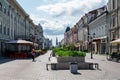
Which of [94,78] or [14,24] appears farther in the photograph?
[14,24]

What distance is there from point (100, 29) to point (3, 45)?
2498cm

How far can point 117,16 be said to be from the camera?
49.0 meters

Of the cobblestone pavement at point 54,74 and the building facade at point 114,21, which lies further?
the building facade at point 114,21

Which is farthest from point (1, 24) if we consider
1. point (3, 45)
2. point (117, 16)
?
point (117, 16)

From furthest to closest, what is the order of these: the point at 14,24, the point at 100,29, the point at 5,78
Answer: the point at 100,29, the point at 14,24, the point at 5,78

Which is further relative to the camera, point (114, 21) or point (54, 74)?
point (114, 21)

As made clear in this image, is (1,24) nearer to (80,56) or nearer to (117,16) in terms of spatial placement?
(117,16)

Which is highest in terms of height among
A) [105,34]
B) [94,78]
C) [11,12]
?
[11,12]

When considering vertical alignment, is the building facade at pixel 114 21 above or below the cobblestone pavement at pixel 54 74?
above

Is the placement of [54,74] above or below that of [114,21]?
below

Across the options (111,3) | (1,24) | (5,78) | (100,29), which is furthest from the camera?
(100,29)

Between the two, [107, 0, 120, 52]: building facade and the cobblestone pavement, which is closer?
the cobblestone pavement

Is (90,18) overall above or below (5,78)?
above

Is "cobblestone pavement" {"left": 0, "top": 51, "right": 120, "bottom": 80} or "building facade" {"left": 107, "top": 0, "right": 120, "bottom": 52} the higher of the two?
"building facade" {"left": 107, "top": 0, "right": 120, "bottom": 52}
